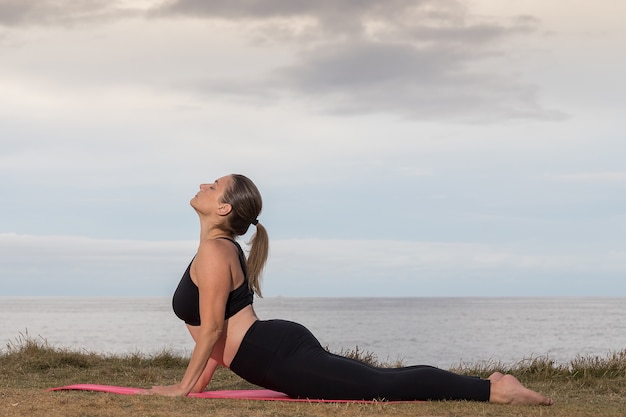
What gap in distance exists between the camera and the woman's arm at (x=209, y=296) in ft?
17.0

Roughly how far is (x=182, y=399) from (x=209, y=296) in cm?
75

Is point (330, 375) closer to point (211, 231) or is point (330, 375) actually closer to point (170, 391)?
point (170, 391)

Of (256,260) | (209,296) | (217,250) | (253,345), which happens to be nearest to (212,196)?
(217,250)

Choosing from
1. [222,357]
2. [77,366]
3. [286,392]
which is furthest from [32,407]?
[77,366]

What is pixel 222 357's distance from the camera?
546cm

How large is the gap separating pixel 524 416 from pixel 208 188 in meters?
2.52

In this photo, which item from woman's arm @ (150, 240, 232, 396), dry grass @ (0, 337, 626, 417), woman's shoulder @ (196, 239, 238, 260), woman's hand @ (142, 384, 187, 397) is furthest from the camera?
woman's hand @ (142, 384, 187, 397)

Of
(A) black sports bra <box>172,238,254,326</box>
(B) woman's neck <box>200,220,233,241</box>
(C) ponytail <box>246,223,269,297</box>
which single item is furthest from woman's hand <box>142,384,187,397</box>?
(B) woman's neck <box>200,220,233,241</box>

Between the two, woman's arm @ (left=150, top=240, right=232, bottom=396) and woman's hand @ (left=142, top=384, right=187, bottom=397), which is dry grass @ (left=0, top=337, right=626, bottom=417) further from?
woman's arm @ (left=150, top=240, right=232, bottom=396)

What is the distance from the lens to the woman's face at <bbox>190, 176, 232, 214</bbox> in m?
5.46

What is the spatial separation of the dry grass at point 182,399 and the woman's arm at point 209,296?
27 centimetres

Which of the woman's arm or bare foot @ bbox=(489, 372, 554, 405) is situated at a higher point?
the woman's arm

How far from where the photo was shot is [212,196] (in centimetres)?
547

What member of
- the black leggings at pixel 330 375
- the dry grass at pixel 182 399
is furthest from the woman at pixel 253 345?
the dry grass at pixel 182 399
